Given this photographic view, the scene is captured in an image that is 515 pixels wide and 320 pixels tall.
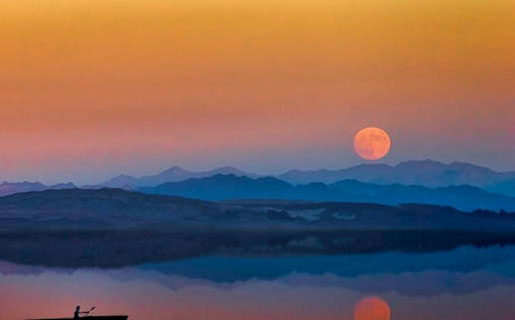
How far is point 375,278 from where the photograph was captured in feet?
199

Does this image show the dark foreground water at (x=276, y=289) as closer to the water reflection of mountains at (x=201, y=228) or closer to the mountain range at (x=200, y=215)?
the water reflection of mountains at (x=201, y=228)

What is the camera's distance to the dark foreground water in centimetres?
4278

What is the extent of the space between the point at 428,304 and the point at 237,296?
1114cm

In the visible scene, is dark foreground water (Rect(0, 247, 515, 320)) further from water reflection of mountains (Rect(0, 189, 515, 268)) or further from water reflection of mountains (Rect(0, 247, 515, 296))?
water reflection of mountains (Rect(0, 189, 515, 268))

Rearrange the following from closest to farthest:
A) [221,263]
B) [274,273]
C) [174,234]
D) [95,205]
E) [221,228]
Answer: [274,273] < [221,263] < [174,234] < [221,228] < [95,205]

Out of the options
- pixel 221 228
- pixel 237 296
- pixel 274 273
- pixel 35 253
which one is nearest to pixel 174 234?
pixel 221 228

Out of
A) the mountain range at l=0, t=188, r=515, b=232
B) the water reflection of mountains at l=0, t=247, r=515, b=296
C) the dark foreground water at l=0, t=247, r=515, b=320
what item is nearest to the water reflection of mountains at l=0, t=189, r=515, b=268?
the mountain range at l=0, t=188, r=515, b=232

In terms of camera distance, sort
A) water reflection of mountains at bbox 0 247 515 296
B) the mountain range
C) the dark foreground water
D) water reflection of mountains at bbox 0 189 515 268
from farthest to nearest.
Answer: the mountain range < water reflection of mountains at bbox 0 189 515 268 < water reflection of mountains at bbox 0 247 515 296 < the dark foreground water

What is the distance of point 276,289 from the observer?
53250mm

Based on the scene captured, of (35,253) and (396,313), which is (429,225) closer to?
(35,253)

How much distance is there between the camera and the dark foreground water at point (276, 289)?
4278 cm

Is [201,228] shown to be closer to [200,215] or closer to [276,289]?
[200,215]

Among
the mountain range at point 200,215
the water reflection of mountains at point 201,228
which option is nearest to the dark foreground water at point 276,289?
the water reflection of mountains at point 201,228

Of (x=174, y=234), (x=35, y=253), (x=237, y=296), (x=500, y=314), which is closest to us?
(x=500, y=314)
